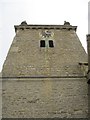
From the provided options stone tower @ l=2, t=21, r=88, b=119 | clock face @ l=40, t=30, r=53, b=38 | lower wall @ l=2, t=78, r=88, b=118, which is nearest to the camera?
lower wall @ l=2, t=78, r=88, b=118

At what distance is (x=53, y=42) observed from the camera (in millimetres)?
30656

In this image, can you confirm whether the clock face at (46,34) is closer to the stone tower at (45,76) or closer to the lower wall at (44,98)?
the stone tower at (45,76)

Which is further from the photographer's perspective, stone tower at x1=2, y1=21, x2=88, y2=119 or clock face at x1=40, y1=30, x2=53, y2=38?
clock face at x1=40, y1=30, x2=53, y2=38

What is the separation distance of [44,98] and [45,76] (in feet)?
5.72

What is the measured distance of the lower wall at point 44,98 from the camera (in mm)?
25156

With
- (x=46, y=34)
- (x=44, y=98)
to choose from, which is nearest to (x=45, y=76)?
(x=44, y=98)

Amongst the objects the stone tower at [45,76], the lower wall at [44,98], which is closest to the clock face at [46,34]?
the stone tower at [45,76]

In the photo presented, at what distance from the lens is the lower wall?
25156 mm

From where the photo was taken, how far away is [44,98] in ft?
85.2

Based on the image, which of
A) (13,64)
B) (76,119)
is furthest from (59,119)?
(13,64)

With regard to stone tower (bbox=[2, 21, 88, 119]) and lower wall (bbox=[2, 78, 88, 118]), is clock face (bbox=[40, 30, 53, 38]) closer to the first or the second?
stone tower (bbox=[2, 21, 88, 119])

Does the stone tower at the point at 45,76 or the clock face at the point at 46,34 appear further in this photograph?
the clock face at the point at 46,34

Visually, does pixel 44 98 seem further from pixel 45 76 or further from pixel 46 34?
pixel 46 34

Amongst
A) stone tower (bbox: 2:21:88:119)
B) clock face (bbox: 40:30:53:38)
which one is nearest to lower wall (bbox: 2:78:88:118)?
stone tower (bbox: 2:21:88:119)
